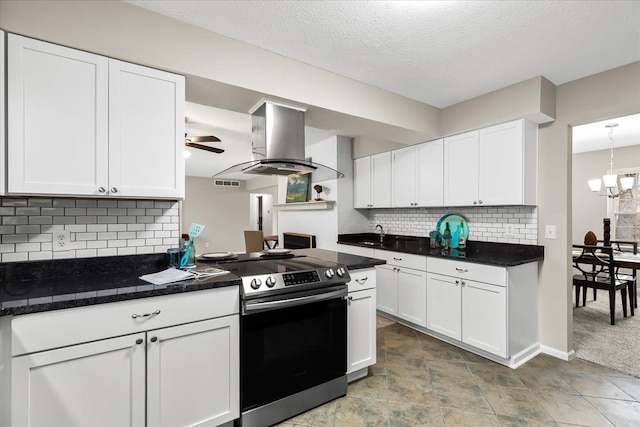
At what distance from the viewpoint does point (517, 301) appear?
2615 millimetres

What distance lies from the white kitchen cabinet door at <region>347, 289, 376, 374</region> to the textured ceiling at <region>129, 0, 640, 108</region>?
1788mm

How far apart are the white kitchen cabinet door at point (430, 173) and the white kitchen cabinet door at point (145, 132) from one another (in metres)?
2.68

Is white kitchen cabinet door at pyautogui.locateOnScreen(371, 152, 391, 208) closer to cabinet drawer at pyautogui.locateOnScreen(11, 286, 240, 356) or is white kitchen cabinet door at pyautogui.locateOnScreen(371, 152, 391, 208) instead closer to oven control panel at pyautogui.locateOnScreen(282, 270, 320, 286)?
oven control panel at pyautogui.locateOnScreen(282, 270, 320, 286)

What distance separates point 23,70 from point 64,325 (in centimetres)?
126

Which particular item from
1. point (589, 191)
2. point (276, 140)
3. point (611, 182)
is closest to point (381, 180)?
point (276, 140)

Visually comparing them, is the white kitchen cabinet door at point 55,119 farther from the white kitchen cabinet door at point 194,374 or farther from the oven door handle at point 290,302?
→ the oven door handle at point 290,302

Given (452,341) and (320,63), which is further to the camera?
(452,341)

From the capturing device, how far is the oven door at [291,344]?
1760mm

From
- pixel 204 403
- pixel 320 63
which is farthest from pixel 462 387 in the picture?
pixel 320 63

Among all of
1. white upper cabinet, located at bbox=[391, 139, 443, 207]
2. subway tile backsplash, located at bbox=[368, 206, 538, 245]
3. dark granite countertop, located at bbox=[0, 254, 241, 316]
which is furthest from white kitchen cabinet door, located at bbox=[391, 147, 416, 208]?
dark granite countertop, located at bbox=[0, 254, 241, 316]

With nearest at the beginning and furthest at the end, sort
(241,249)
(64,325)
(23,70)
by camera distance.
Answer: (64,325), (23,70), (241,249)

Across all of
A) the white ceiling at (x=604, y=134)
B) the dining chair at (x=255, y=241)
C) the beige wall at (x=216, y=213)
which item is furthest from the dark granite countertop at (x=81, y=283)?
the beige wall at (x=216, y=213)

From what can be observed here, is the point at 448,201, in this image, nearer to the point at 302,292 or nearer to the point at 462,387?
the point at 462,387

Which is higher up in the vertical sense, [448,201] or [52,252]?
[448,201]
